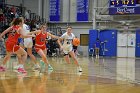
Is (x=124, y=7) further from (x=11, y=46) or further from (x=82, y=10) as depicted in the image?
(x=11, y=46)

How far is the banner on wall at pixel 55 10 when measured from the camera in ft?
118

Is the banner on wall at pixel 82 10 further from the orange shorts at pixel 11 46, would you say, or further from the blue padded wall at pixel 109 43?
the orange shorts at pixel 11 46

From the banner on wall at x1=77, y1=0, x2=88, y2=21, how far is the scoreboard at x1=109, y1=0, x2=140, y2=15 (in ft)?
14.1

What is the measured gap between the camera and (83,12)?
114 feet

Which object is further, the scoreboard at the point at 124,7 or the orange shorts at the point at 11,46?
the scoreboard at the point at 124,7

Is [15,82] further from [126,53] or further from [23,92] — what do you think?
[126,53]

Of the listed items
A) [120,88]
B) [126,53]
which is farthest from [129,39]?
[120,88]

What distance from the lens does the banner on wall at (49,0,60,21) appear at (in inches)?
1414

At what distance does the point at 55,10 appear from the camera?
118 feet

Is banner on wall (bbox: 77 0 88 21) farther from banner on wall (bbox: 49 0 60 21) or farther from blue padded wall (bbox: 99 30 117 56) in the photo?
blue padded wall (bbox: 99 30 117 56)

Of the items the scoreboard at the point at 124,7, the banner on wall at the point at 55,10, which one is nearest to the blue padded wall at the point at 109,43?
the scoreboard at the point at 124,7

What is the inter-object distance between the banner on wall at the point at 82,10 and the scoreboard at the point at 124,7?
4290mm

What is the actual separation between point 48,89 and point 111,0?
78.1 feet

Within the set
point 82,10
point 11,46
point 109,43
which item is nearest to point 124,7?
point 109,43
